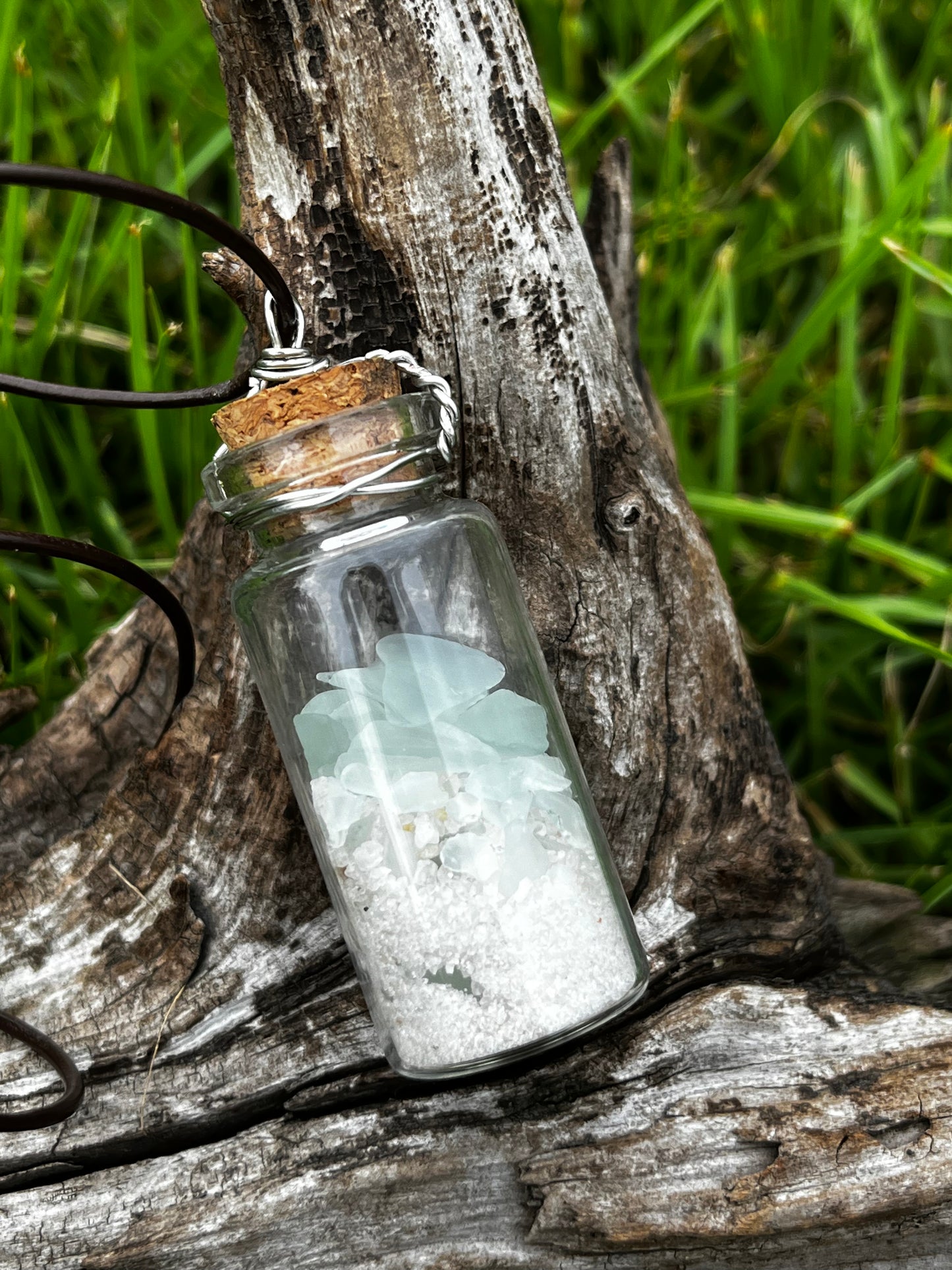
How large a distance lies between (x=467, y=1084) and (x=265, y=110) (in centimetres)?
86

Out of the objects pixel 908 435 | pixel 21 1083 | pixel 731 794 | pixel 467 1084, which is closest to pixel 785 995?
pixel 731 794

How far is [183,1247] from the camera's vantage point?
0.86m

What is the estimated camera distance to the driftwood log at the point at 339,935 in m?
0.84

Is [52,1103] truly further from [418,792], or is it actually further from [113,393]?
[113,393]

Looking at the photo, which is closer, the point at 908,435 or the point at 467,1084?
the point at 467,1084

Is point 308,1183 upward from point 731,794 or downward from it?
downward

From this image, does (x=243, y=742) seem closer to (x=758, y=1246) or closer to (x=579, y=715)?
(x=579, y=715)

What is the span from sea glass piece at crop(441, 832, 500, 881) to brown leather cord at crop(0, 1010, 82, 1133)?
39 cm

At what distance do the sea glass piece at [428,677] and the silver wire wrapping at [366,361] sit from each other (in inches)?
4.8

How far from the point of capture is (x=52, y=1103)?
902mm

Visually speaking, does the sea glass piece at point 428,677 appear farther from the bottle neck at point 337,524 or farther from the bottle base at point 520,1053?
the bottle base at point 520,1053

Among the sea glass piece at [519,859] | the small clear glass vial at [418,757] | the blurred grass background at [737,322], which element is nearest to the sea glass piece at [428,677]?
the small clear glass vial at [418,757]

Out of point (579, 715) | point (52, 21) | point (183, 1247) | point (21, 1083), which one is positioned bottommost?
point (183, 1247)

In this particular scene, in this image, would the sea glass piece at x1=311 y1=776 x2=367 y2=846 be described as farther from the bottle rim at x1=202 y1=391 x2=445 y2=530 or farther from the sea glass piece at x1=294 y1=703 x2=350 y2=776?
the bottle rim at x1=202 y1=391 x2=445 y2=530
